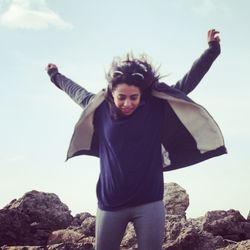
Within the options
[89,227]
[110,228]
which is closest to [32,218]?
[89,227]

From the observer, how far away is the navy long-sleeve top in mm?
3807

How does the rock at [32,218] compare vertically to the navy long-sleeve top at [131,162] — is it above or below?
above

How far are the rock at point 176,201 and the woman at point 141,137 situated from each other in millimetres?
7824

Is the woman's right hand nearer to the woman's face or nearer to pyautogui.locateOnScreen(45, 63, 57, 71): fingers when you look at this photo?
pyautogui.locateOnScreen(45, 63, 57, 71): fingers

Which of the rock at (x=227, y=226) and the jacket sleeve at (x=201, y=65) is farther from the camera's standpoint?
the rock at (x=227, y=226)

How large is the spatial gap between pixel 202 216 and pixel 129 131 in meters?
8.76

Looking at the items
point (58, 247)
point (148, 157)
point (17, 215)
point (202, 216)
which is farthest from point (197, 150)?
point (202, 216)

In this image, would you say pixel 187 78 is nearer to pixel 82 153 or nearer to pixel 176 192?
pixel 82 153

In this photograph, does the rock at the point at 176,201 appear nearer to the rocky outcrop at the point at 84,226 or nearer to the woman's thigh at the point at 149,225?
the rocky outcrop at the point at 84,226

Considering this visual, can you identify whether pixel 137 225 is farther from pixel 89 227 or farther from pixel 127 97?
pixel 89 227

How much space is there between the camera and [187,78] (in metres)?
4.20

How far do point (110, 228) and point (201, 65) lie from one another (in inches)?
66.1

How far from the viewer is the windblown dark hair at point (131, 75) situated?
157 inches

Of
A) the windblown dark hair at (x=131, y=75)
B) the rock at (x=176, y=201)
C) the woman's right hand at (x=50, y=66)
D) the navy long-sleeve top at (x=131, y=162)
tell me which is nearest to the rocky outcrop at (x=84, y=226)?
the rock at (x=176, y=201)
